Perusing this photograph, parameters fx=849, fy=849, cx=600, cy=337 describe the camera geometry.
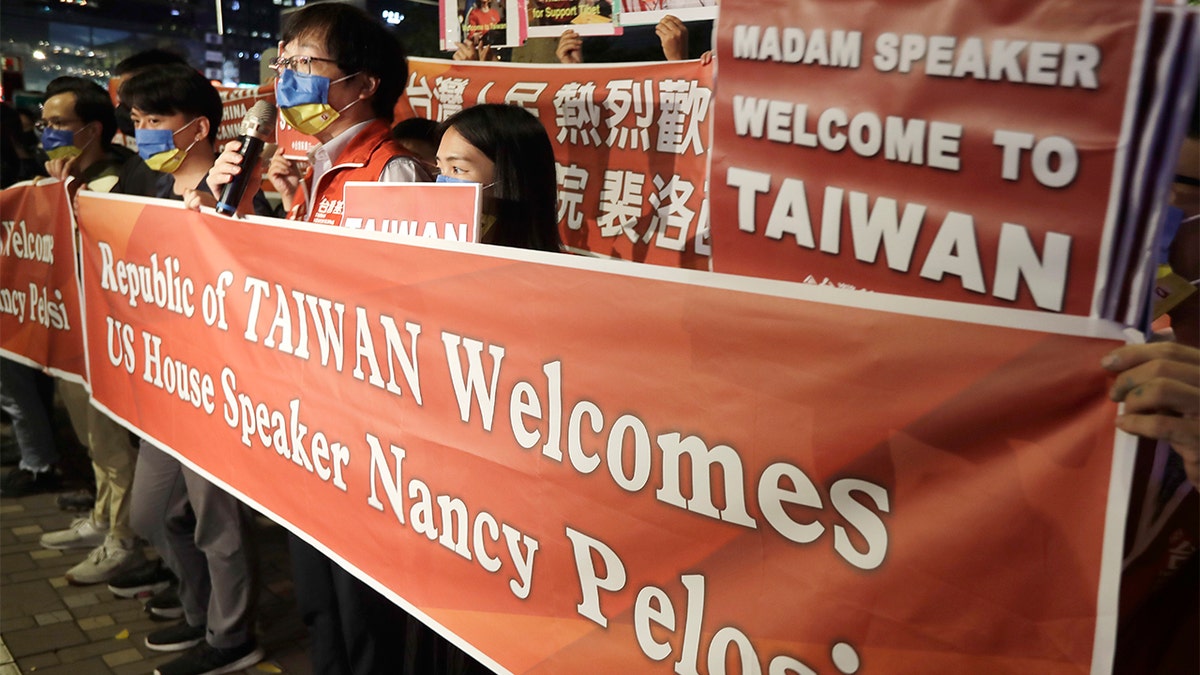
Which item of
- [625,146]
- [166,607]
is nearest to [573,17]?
[625,146]

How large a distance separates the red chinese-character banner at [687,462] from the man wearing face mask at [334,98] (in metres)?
0.36

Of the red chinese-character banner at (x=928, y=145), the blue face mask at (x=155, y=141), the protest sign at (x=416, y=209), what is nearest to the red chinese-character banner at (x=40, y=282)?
the blue face mask at (x=155, y=141)

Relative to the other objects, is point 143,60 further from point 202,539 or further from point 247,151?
point 202,539

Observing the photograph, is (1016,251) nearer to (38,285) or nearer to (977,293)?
(977,293)

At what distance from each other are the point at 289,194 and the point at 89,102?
1.80m

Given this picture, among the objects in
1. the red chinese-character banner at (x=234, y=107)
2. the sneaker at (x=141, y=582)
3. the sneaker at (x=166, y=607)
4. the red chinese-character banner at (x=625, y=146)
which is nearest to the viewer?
the red chinese-character banner at (x=625, y=146)

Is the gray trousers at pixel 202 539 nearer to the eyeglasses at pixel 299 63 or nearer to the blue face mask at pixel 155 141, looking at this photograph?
the blue face mask at pixel 155 141

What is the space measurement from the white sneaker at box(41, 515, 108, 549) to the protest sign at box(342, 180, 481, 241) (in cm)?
264

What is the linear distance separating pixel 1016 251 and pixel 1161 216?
152mm

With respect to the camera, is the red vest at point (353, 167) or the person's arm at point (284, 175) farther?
the person's arm at point (284, 175)

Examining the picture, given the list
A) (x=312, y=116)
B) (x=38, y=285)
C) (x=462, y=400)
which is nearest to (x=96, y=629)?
(x=38, y=285)

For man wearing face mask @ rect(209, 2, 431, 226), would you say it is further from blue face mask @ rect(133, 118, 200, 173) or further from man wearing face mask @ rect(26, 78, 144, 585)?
man wearing face mask @ rect(26, 78, 144, 585)

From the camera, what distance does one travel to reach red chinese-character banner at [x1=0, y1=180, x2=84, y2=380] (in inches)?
129

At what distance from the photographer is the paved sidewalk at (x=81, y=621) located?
2914 mm
